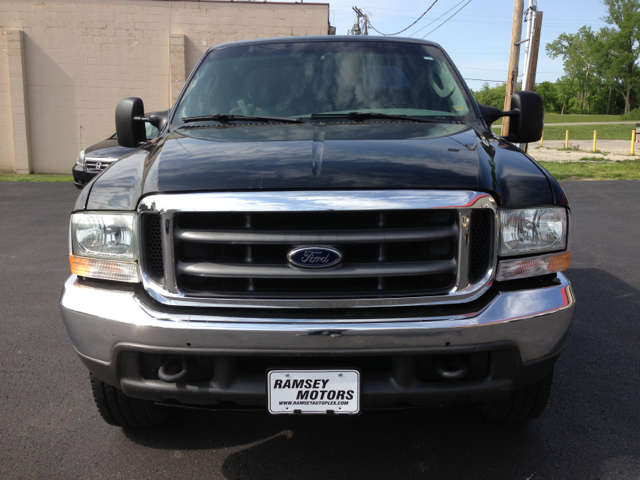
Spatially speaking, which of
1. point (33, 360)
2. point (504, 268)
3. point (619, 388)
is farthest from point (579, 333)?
point (33, 360)

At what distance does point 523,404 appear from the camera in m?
2.61

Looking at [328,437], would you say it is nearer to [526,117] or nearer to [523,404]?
[523,404]

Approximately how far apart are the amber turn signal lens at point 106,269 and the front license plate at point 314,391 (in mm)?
666

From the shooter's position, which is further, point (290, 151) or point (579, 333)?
point (579, 333)

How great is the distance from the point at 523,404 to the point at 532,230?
2.70 ft

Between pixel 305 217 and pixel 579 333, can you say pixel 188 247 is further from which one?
pixel 579 333

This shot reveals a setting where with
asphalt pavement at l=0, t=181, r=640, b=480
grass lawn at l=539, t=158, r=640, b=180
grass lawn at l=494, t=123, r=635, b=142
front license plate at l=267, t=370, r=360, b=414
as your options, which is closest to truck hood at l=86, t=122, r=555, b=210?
front license plate at l=267, t=370, r=360, b=414

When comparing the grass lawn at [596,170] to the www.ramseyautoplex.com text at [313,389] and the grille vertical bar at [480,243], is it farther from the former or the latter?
the www.ramseyautoplex.com text at [313,389]

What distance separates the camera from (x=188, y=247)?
2.23 m

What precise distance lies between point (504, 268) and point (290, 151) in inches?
38.3

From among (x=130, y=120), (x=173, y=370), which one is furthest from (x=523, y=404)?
(x=130, y=120)

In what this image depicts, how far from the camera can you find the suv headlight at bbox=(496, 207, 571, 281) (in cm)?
226

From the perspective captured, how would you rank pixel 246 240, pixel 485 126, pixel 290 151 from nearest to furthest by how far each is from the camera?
pixel 246 240, pixel 290 151, pixel 485 126

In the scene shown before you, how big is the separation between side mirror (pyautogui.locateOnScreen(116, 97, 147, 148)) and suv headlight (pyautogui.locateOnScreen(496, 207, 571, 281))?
2.32 m
